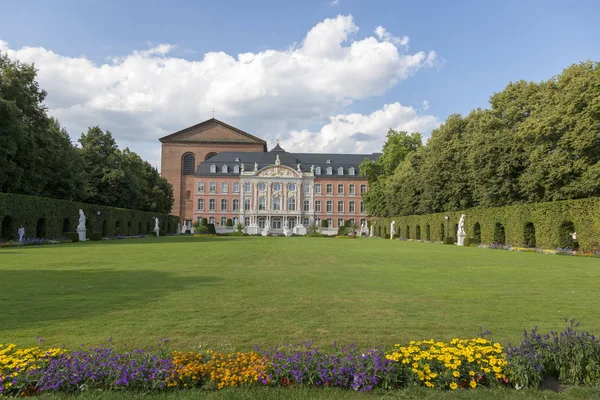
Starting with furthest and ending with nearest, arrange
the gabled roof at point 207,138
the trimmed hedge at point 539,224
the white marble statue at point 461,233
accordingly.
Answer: the gabled roof at point 207,138
the white marble statue at point 461,233
the trimmed hedge at point 539,224

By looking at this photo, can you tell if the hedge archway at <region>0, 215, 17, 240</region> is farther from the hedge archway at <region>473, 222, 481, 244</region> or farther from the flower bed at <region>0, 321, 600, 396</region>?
the hedge archway at <region>473, 222, 481, 244</region>

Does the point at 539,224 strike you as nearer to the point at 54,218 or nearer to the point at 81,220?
the point at 81,220

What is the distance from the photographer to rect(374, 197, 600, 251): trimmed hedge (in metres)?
23.9

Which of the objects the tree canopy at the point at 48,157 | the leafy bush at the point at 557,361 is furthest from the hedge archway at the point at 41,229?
the leafy bush at the point at 557,361

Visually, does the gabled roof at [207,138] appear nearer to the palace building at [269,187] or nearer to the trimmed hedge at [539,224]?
the palace building at [269,187]

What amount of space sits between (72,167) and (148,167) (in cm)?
2661

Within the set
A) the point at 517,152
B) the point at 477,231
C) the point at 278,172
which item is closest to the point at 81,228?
the point at 477,231

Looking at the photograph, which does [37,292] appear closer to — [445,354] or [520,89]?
[445,354]

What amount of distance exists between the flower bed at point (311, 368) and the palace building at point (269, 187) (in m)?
72.4

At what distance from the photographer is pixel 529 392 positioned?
15.1 feet

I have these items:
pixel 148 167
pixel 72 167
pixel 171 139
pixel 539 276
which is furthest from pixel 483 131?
pixel 171 139

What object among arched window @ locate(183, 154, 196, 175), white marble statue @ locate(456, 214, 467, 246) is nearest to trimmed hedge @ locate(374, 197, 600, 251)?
white marble statue @ locate(456, 214, 467, 246)

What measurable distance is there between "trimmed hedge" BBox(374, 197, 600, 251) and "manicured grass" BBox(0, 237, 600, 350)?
12350 mm

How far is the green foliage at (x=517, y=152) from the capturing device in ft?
86.2
